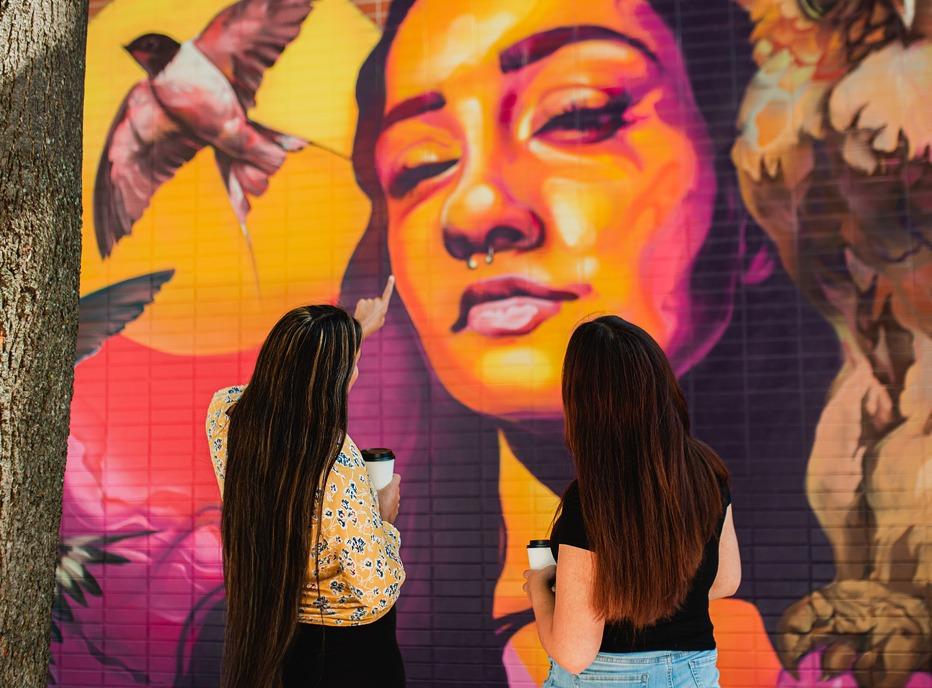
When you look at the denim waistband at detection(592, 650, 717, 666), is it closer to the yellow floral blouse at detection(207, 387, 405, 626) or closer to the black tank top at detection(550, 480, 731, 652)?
the black tank top at detection(550, 480, 731, 652)

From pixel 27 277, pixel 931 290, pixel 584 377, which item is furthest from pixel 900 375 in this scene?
pixel 27 277

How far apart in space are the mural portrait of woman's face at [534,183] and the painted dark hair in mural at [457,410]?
0.06 meters

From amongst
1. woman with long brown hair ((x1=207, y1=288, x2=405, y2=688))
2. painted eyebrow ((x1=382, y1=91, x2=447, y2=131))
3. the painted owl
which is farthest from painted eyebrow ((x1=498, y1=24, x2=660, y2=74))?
woman with long brown hair ((x1=207, y1=288, x2=405, y2=688))

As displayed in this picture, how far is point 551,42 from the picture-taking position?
171 inches

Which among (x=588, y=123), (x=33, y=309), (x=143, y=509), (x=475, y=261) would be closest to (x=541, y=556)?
(x=33, y=309)

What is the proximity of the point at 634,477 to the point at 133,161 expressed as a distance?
141 inches

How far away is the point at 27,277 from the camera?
2.49 meters

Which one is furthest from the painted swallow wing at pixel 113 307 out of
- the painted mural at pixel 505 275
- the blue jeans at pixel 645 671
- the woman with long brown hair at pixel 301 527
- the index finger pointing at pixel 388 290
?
the blue jeans at pixel 645 671

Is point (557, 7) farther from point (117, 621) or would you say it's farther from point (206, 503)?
point (117, 621)

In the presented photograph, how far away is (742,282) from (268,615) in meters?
2.74

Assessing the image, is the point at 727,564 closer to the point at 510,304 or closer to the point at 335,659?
the point at 335,659

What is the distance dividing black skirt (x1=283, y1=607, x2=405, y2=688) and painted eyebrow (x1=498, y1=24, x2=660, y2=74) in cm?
293

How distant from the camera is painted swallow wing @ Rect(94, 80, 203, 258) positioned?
15.4 feet

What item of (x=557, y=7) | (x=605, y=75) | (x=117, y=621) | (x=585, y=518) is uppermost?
(x=557, y=7)
